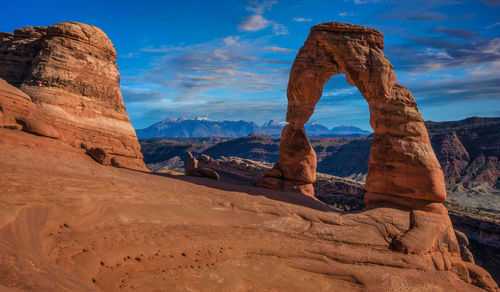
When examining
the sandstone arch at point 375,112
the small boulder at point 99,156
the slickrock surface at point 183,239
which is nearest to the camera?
the slickrock surface at point 183,239

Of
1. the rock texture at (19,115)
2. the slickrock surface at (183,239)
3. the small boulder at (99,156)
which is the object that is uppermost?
the rock texture at (19,115)

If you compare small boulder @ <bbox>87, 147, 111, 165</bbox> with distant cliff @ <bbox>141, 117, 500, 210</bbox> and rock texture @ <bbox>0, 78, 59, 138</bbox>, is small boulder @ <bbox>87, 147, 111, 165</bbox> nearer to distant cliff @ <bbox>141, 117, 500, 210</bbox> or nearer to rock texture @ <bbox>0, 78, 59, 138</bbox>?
rock texture @ <bbox>0, 78, 59, 138</bbox>

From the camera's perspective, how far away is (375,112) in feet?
52.5

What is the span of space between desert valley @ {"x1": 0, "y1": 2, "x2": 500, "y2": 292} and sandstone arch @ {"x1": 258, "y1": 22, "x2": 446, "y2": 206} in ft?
0.21

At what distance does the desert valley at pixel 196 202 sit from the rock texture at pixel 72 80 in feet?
0.25

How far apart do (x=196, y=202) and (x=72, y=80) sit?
1195cm

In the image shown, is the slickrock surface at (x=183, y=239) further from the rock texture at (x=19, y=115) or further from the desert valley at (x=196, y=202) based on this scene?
the rock texture at (x=19, y=115)

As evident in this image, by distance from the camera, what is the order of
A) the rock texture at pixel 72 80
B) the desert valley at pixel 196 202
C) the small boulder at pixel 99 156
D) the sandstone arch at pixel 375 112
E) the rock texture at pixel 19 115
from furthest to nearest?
the rock texture at pixel 72 80 → the sandstone arch at pixel 375 112 → the small boulder at pixel 99 156 → the rock texture at pixel 19 115 → the desert valley at pixel 196 202

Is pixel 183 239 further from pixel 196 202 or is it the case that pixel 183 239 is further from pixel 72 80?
pixel 72 80

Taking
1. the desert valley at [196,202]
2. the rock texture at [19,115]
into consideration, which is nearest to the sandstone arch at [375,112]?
the desert valley at [196,202]

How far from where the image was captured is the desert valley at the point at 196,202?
649cm

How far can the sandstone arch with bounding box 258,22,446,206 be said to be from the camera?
1493 centimetres

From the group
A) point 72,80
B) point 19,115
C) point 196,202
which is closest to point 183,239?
point 196,202

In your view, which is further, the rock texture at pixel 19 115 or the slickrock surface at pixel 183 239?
the rock texture at pixel 19 115
